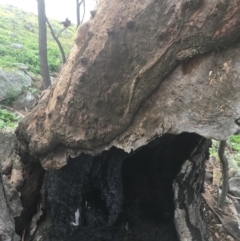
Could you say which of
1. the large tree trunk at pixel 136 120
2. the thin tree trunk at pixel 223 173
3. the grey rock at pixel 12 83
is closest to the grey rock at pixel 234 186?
the thin tree trunk at pixel 223 173

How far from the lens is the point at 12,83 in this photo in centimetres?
981

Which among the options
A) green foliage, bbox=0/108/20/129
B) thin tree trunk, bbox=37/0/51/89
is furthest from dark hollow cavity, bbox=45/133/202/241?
thin tree trunk, bbox=37/0/51/89

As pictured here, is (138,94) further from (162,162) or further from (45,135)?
(162,162)

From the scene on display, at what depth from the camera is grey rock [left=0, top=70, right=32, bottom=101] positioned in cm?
939

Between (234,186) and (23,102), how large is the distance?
577cm

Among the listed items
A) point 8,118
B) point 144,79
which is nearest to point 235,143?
point 8,118

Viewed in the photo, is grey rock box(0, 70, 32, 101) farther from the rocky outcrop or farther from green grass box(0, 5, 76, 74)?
the rocky outcrop

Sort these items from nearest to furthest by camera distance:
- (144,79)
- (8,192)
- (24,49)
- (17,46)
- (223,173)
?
1. (144,79)
2. (8,192)
3. (223,173)
4. (17,46)
5. (24,49)

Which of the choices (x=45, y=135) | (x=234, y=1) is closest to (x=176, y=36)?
(x=234, y=1)

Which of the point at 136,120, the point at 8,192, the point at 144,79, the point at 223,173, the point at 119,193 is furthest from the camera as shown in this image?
the point at 223,173

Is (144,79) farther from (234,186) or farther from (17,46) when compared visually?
(17,46)

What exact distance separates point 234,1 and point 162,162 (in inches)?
73.5

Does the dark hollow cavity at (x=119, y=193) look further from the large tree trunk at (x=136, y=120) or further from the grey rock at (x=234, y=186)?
the grey rock at (x=234, y=186)

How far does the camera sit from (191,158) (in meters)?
3.37
